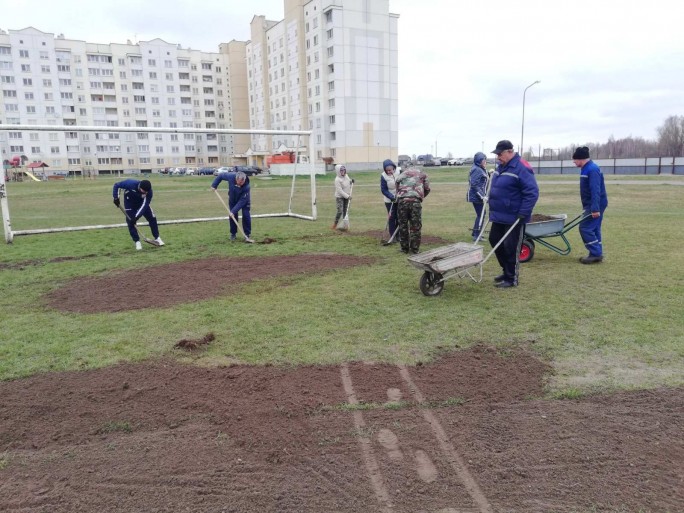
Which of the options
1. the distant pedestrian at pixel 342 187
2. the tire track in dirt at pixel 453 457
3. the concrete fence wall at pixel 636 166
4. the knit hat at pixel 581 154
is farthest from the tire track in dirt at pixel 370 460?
the concrete fence wall at pixel 636 166

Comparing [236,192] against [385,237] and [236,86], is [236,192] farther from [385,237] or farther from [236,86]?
[236,86]

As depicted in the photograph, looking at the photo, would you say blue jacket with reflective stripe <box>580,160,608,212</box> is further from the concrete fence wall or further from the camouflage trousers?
the concrete fence wall

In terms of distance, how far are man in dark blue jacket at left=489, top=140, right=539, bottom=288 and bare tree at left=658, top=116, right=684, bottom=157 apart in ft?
261

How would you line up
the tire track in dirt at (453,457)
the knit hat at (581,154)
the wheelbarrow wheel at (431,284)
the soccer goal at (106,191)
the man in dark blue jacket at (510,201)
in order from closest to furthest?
the tire track in dirt at (453,457) < the wheelbarrow wheel at (431,284) < the man in dark blue jacket at (510,201) < the knit hat at (581,154) < the soccer goal at (106,191)

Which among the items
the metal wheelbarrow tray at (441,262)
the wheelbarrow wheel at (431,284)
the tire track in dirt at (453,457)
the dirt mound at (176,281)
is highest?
the metal wheelbarrow tray at (441,262)

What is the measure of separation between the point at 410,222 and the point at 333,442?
20.9 ft

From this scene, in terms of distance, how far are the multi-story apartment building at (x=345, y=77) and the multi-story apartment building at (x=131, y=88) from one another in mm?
Result: 13900

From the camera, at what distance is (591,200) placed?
837 cm

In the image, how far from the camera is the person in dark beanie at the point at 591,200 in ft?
27.3

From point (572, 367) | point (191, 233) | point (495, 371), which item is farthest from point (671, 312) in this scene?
point (191, 233)

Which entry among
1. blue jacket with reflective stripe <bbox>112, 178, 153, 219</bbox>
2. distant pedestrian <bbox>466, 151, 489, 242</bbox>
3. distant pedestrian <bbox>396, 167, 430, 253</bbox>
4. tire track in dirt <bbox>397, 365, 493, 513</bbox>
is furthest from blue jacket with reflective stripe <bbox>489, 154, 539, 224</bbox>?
blue jacket with reflective stripe <bbox>112, 178, 153, 219</bbox>

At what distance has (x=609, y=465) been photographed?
3137 millimetres

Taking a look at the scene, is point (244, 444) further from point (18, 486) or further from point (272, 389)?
point (18, 486)

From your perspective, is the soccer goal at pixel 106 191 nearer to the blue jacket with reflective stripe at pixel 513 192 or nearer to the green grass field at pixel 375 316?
the green grass field at pixel 375 316
